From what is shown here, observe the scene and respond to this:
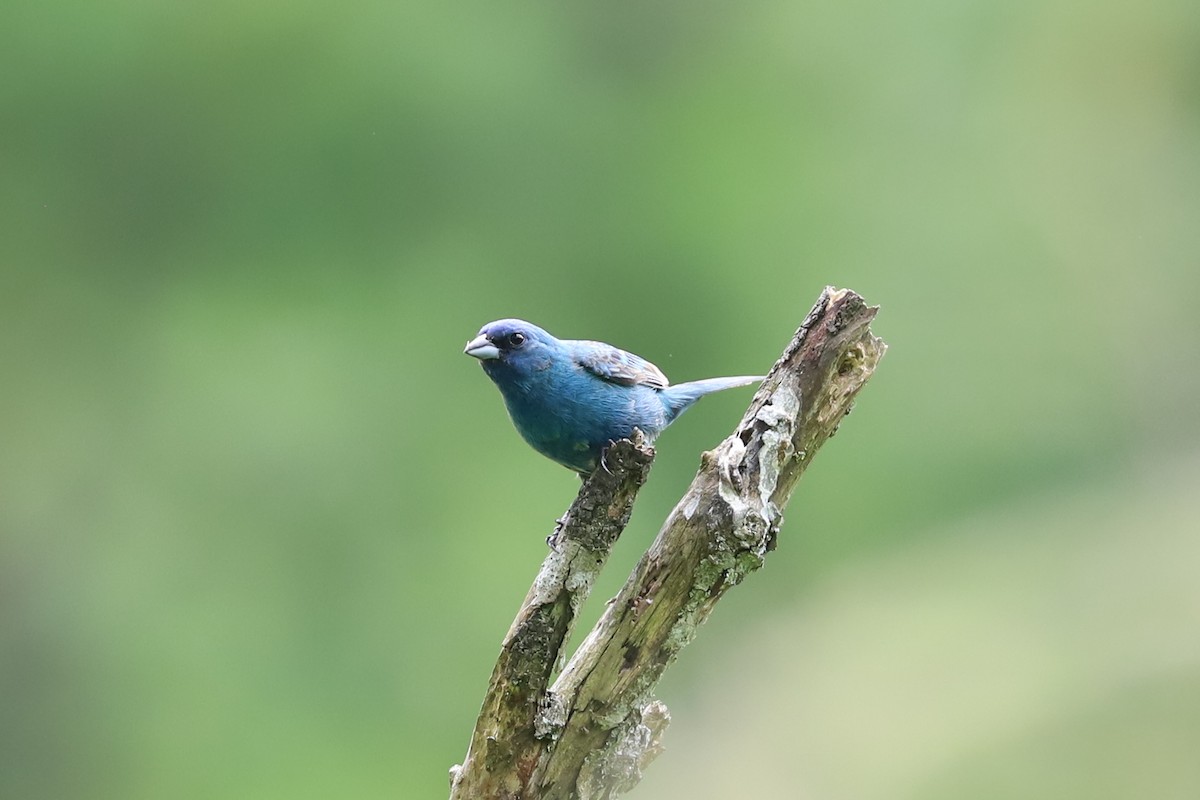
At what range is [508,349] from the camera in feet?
9.18

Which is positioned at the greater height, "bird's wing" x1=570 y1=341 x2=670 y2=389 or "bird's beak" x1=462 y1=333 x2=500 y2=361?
"bird's wing" x1=570 y1=341 x2=670 y2=389

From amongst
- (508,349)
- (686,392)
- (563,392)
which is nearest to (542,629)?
(563,392)

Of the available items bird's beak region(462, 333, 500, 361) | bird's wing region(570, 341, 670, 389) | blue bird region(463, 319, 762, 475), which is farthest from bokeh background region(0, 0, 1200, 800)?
bird's beak region(462, 333, 500, 361)

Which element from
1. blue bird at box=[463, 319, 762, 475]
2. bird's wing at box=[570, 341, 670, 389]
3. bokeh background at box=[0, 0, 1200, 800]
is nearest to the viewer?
blue bird at box=[463, 319, 762, 475]

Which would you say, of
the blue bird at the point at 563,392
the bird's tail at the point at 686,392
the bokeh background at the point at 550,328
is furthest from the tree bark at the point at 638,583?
the bokeh background at the point at 550,328

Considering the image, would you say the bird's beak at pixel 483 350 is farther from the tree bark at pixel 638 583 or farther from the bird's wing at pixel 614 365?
the tree bark at pixel 638 583

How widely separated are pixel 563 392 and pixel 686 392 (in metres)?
0.47

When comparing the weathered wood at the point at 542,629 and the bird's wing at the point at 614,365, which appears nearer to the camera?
the weathered wood at the point at 542,629

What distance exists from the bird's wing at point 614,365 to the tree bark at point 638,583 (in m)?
0.49

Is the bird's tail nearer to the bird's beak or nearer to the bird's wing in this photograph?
the bird's wing

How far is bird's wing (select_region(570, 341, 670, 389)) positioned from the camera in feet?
9.42

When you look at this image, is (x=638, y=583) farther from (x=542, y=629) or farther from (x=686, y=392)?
(x=686, y=392)

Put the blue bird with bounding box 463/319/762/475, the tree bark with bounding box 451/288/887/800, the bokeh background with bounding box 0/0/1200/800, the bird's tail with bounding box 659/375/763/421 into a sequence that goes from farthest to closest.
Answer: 1. the bokeh background with bounding box 0/0/1200/800
2. the bird's tail with bounding box 659/375/763/421
3. the blue bird with bounding box 463/319/762/475
4. the tree bark with bounding box 451/288/887/800

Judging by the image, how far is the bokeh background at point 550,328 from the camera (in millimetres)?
4898
